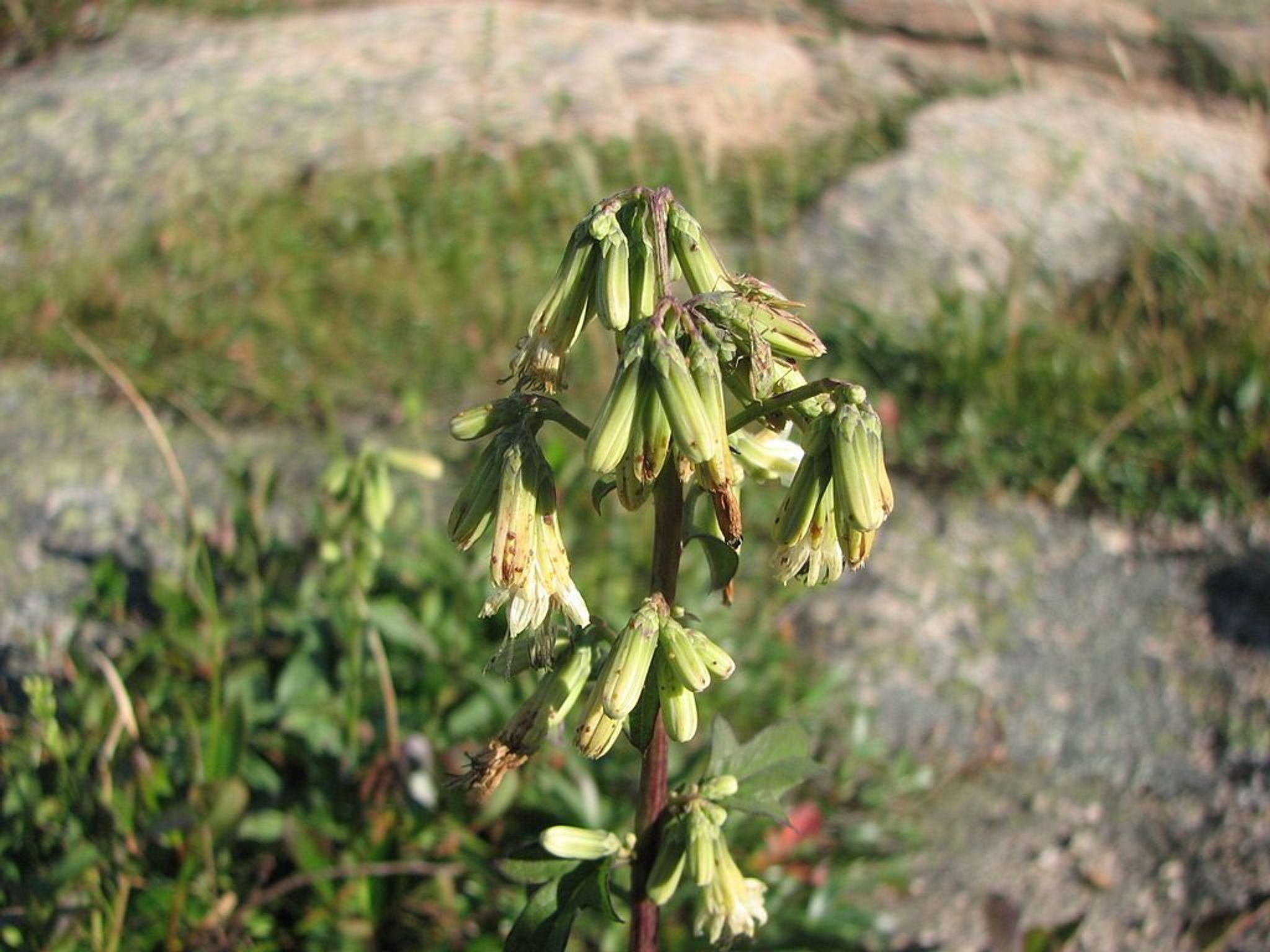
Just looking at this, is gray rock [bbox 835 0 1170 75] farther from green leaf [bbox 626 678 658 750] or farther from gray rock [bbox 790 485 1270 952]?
green leaf [bbox 626 678 658 750]

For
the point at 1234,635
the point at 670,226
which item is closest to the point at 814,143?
the point at 1234,635

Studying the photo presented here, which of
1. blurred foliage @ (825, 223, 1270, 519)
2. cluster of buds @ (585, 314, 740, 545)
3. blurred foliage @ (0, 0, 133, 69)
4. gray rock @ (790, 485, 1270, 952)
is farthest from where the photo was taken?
blurred foliage @ (0, 0, 133, 69)

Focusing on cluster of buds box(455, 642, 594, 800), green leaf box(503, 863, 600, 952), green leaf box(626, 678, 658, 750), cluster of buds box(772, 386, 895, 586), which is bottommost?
green leaf box(503, 863, 600, 952)

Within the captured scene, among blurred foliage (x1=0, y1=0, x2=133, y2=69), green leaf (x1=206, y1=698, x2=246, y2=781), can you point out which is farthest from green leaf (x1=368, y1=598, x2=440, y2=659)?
blurred foliage (x1=0, y1=0, x2=133, y2=69)

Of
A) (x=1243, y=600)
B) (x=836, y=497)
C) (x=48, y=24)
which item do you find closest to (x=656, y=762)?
(x=836, y=497)

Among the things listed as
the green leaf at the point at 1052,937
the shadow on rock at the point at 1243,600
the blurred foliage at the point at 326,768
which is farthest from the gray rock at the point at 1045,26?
the green leaf at the point at 1052,937

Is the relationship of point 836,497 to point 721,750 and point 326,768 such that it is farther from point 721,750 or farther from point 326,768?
point 326,768
